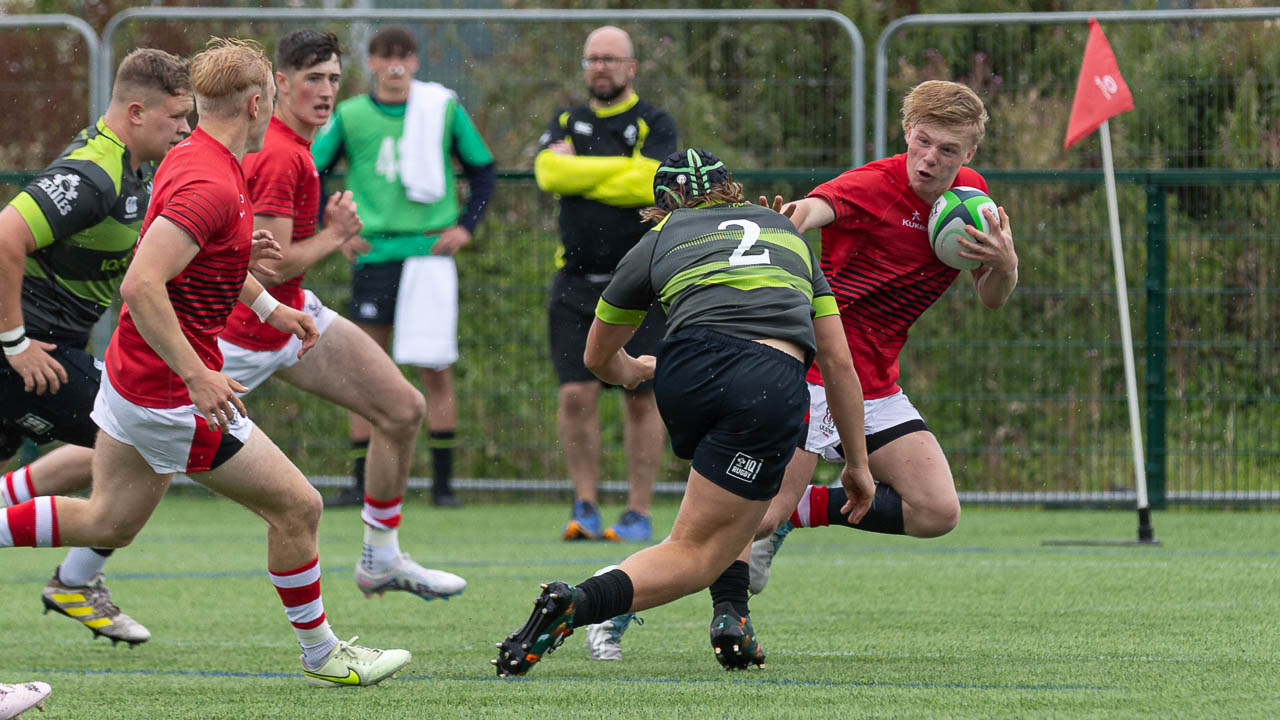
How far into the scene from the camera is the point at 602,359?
4977mm

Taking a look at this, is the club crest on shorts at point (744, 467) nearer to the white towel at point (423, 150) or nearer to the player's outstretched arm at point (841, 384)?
the player's outstretched arm at point (841, 384)

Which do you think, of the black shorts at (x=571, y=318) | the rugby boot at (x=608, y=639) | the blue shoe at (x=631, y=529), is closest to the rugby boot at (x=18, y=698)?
the rugby boot at (x=608, y=639)

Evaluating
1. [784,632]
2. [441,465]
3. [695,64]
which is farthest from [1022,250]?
[784,632]

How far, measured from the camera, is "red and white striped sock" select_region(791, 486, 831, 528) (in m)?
5.70

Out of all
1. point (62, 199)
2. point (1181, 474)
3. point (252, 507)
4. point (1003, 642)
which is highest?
point (62, 199)

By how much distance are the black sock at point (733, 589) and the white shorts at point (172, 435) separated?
4.86ft

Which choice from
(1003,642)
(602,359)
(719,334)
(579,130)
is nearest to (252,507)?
(602,359)

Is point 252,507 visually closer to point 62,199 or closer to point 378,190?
point 62,199

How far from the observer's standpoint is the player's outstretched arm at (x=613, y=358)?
4.89 metres

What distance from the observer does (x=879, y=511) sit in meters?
5.62

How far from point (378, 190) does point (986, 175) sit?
337 centimetres

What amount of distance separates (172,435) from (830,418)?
2143mm

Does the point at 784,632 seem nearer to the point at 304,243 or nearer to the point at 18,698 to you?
the point at 304,243

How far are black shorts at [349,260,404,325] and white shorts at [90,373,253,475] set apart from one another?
4.70 m
